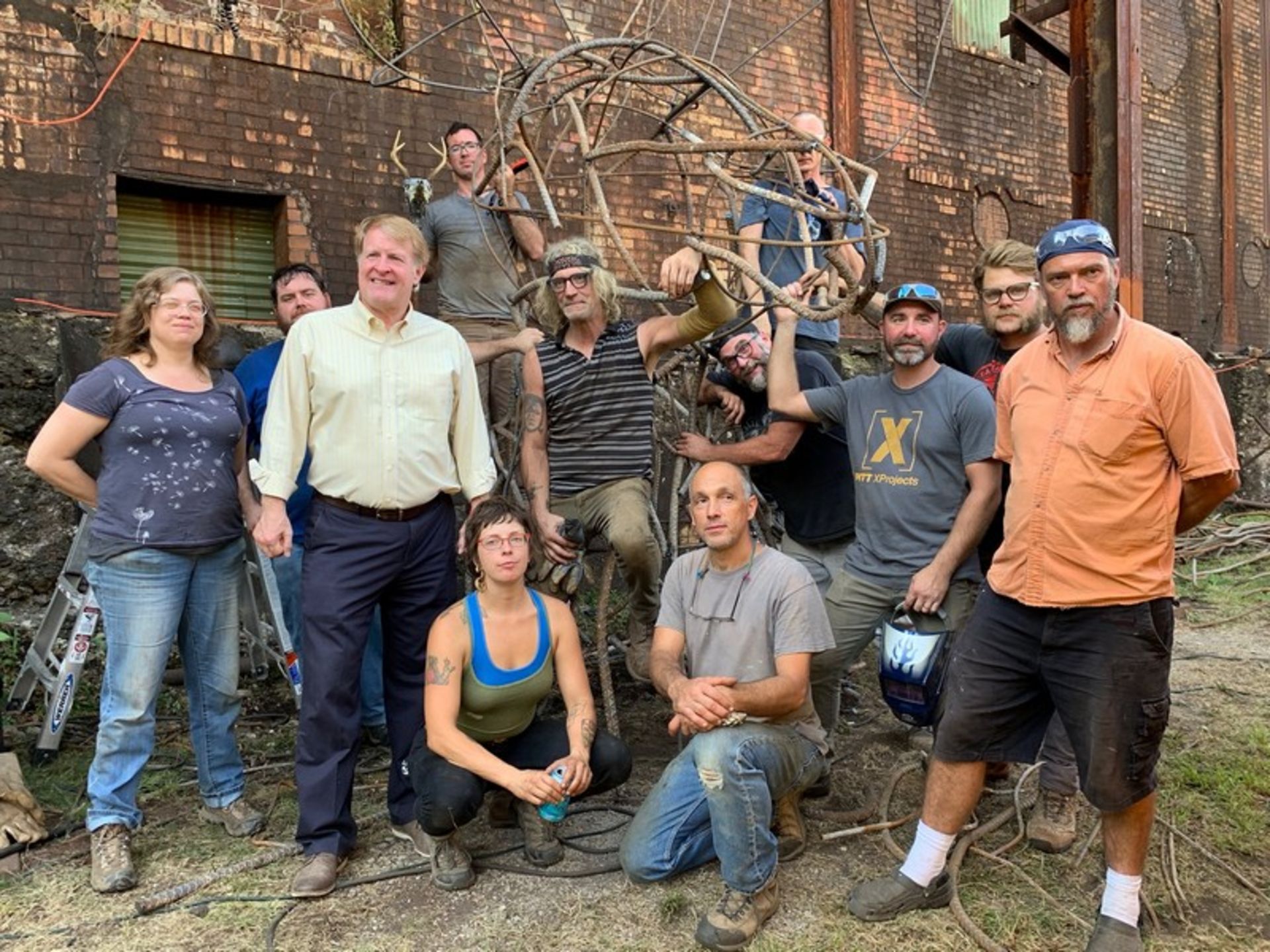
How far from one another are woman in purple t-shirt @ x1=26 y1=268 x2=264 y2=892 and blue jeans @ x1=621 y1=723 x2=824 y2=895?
1.47 metres

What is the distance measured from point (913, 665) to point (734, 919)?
1.05m

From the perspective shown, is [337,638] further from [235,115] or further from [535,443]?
[235,115]

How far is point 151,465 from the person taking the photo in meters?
3.23

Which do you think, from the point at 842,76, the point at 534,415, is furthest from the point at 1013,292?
the point at 842,76

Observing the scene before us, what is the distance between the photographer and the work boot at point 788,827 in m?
3.21

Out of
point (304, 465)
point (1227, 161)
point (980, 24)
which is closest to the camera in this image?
point (304, 465)

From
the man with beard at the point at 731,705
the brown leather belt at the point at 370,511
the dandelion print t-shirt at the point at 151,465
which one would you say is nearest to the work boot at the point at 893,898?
the man with beard at the point at 731,705

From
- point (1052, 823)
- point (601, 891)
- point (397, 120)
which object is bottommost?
point (601, 891)

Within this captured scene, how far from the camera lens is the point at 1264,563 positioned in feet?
24.3

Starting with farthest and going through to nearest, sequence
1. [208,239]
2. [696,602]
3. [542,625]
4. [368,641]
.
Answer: [208,239] < [368,641] < [542,625] < [696,602]

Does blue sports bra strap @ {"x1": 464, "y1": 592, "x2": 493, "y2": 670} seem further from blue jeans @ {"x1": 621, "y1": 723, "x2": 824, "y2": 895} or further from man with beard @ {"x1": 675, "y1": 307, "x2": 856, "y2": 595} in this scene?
man with beard @ {"x1": 675, "y1": 307, "x2": 856, "y2": 595}

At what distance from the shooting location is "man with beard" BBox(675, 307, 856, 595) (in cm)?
396

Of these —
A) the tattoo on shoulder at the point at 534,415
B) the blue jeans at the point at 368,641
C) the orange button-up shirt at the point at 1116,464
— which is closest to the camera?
the orange button-up shirt at the point at 1116,464

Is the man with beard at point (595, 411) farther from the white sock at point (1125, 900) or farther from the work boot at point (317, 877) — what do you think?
the white sock at point (1125, 900)
